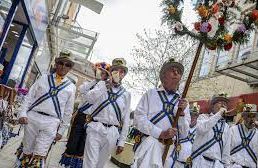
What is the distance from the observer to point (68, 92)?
6508 millimetres

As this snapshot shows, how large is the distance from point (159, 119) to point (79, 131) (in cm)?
371

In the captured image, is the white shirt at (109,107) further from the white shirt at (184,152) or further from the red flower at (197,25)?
the white shirt at (184,152)

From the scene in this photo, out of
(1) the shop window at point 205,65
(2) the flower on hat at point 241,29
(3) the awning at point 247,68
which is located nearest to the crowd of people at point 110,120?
(2) the flower on hat at point 241,29

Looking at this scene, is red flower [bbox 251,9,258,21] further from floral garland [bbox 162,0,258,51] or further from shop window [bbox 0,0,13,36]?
shop window [bbox 0,0,13,36]

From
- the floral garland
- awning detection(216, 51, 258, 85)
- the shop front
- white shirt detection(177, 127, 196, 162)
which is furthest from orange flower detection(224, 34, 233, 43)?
awning detection(216, 51, 258, 85)

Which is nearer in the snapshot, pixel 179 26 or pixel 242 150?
pixel 179 26

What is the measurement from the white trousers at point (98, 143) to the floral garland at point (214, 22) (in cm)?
208

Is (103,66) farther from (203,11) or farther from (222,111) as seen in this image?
(203,11)

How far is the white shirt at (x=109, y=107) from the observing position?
6.50 metres

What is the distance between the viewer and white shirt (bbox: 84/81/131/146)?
650 centimetres

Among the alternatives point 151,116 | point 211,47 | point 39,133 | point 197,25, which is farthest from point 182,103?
point 39,133

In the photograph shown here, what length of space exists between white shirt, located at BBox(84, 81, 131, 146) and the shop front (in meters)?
3.20

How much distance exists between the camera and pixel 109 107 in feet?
21.8

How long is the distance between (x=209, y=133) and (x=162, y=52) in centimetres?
1818
